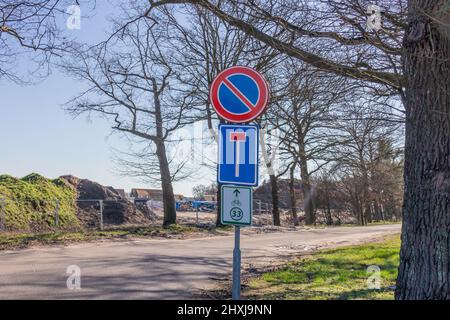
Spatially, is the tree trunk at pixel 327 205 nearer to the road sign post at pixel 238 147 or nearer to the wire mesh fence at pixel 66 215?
the wire mesh fence at pixel 66 215

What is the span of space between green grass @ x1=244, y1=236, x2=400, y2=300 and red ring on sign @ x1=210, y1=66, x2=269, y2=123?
3.17 m

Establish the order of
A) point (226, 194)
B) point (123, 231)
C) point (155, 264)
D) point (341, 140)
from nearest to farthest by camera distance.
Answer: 1. point (226, 194)
2. point (155, 264)
3. point (123, 231)
4. point (341, 140)

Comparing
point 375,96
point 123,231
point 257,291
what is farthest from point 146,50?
point 257,291

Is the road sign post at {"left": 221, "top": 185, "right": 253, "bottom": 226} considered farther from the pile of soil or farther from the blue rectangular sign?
the pile of soil

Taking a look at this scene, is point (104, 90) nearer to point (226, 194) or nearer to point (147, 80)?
point (147, 80)

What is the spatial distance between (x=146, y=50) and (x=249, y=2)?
565 inches

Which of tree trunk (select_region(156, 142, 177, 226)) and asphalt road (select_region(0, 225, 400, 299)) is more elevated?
tree trunk (select_region(156, 142, 177, 226))

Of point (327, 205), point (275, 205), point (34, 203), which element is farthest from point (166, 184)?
point (327, 205)

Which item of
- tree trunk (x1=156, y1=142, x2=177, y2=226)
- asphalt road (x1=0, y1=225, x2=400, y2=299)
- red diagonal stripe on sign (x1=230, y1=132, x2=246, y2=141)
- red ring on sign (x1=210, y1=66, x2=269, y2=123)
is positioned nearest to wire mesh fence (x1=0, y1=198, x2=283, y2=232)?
tree trunk (x1=156, y1=142, x2=177, y2=226)

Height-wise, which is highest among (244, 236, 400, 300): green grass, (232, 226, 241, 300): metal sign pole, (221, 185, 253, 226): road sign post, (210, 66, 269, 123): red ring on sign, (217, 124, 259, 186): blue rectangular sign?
(210, 66, 269, 123): red ring on sign

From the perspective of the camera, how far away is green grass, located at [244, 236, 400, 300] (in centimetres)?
674

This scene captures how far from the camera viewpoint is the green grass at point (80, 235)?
500 inches
